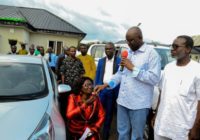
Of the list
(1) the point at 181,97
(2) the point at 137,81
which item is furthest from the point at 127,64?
(1) the point at 181,97

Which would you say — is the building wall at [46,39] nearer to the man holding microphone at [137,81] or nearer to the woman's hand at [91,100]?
the woman's hand at [91,100]

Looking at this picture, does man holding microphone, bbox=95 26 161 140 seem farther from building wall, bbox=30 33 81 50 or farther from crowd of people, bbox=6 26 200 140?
building wall, bbox=30 33 81 50

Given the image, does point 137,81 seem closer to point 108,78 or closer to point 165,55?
point 108,78

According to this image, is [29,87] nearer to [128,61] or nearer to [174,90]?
[128,61]

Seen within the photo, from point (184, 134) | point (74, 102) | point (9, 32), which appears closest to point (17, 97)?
point (74, 102)

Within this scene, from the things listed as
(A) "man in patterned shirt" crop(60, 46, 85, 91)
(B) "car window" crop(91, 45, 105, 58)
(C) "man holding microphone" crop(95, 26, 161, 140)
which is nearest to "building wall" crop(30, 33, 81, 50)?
(B) "car window" crop(91, 45, 105, 58)

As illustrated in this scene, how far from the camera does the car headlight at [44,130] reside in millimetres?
2609

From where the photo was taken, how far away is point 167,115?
317 centimetres

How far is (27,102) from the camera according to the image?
10.4ft

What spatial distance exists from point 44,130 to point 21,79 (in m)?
1.36

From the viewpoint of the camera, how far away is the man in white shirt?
2.97 metres

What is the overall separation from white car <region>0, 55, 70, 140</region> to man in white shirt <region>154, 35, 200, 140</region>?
1.15 m

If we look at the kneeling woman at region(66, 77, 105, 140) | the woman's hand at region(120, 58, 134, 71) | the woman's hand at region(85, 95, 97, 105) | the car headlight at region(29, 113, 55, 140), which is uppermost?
the woman's hand at region(120, 58, 134, 71)

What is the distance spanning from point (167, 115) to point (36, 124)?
1.36m
